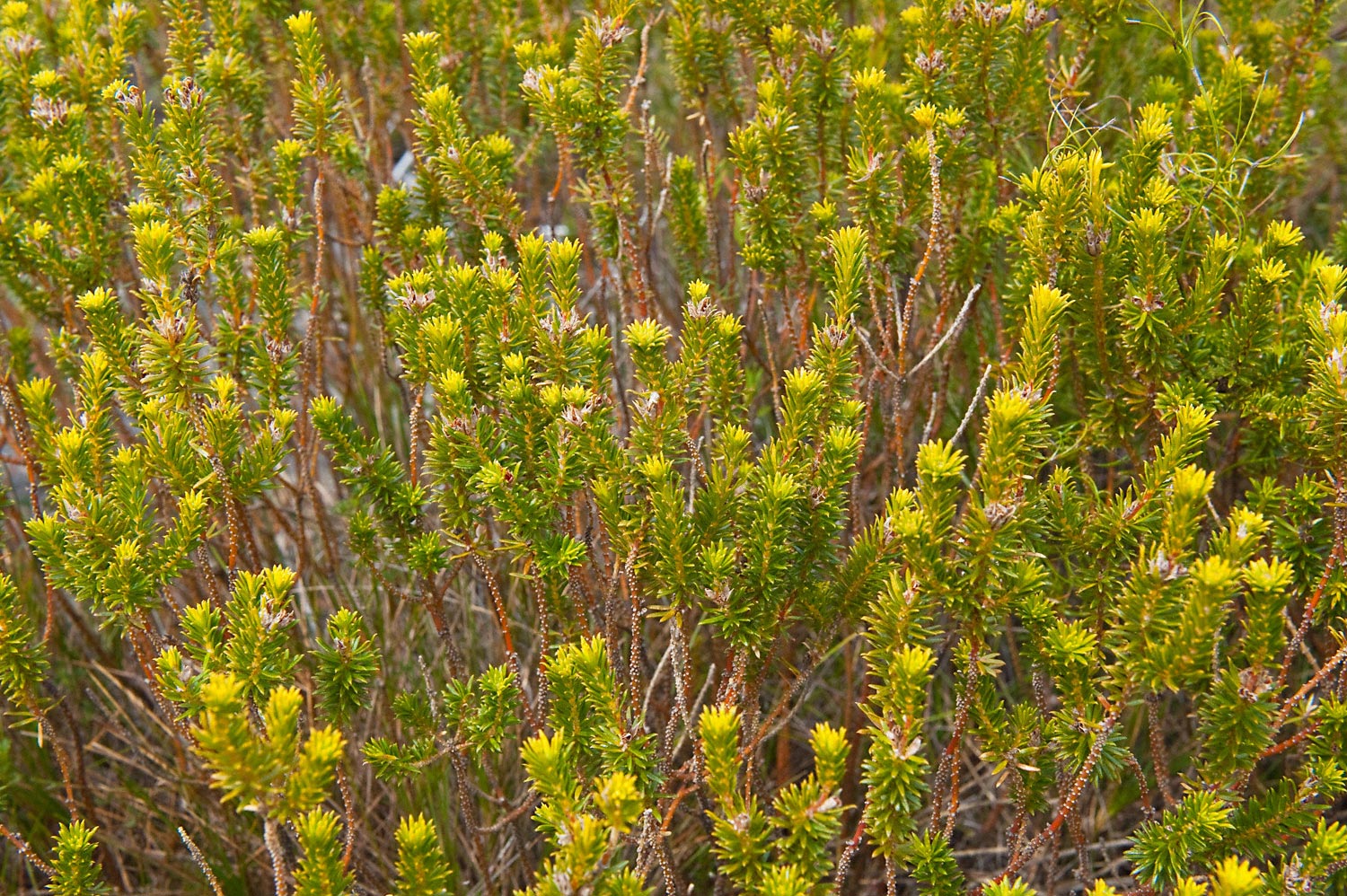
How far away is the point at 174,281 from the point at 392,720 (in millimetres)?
1418

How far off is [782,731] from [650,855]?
0.79 metres

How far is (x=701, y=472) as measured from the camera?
80.2 inches

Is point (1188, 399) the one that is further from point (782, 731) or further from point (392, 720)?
point (392, 720)

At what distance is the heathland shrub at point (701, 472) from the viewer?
A: 1677mm

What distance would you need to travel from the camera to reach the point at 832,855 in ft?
8.70

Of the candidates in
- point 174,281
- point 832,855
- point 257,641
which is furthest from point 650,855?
point 174,281

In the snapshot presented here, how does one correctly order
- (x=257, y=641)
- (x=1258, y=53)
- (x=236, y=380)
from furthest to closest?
1. (x=1258, y=53)
2. (x=236, y=380)
3. (x=257, y=641)

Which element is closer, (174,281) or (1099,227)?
(1099,227)

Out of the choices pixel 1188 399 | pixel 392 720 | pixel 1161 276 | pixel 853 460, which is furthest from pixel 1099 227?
pixel 392 720

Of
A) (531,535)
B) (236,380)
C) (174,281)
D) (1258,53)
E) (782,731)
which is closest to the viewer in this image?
(531,535)

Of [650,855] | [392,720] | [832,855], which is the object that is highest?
[650,855]

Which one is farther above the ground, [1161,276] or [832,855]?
[1161,276]

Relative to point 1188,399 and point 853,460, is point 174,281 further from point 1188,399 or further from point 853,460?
point 1188,399

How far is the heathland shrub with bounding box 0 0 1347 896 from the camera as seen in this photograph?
1.68 meters
